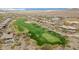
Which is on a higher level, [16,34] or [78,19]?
[78,19]

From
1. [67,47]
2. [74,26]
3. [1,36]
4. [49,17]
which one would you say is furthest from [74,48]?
[1,36]

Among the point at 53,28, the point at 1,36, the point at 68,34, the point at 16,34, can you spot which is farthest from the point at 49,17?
the point at 1,36
